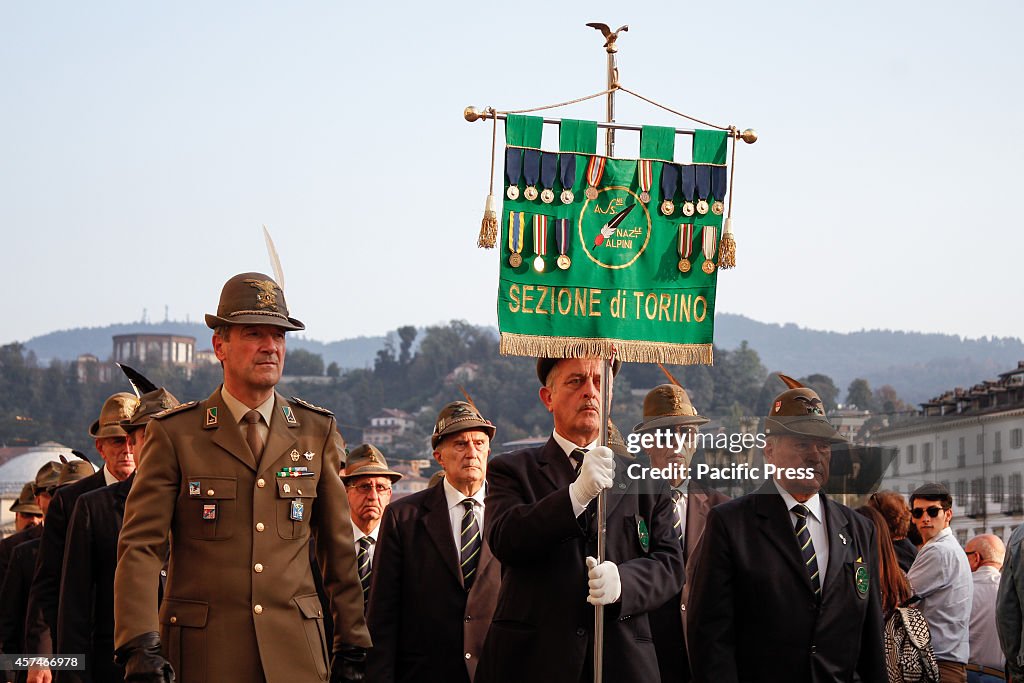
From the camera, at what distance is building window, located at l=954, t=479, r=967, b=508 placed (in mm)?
15625

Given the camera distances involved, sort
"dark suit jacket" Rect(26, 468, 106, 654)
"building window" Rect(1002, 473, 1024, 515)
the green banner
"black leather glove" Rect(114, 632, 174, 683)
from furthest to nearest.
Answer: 1. "building window" Rect(1002, 473, 1024, 515)
2. "dark suit jacket" Rect(26, 468, 106, 654)
3. the green banner
4. "black leather glove" Rect(114, 632, 174, 683)

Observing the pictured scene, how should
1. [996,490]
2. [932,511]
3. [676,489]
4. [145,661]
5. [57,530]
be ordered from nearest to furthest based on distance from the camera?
[145,661] < [676,489] < [57,530] < [932,511] < [996,490]

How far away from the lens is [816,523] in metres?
7.04

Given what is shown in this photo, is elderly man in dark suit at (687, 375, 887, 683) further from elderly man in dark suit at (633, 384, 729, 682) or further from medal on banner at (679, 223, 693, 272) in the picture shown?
medal on banner at (679, 223, 693, 272)

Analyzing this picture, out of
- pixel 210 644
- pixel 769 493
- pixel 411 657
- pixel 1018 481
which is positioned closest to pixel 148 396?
pixel 411 657

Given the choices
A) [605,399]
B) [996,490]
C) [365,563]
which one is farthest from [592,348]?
[996,490]

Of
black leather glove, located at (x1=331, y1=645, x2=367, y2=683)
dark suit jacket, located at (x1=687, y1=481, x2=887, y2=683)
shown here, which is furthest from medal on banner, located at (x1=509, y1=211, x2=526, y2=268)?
black leather glove, located at (x1=331, y1=645, x2=367, y2=683)

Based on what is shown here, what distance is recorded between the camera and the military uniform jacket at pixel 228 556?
6.32 m

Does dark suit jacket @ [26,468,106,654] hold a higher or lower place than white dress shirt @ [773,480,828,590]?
lower

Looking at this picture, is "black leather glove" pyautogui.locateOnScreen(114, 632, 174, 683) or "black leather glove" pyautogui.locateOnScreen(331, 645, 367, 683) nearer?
"black leather glove" pyautogui.locateOnScreen(114, 632, 174, 683)

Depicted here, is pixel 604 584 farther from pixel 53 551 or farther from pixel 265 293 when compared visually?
pixel 53 551

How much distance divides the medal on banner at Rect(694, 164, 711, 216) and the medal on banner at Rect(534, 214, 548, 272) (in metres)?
Result: 0.78

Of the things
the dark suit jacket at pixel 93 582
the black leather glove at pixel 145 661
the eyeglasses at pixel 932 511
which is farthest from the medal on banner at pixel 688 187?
the eyeglasses at pixel 932 511

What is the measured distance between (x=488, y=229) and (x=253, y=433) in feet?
4.84
